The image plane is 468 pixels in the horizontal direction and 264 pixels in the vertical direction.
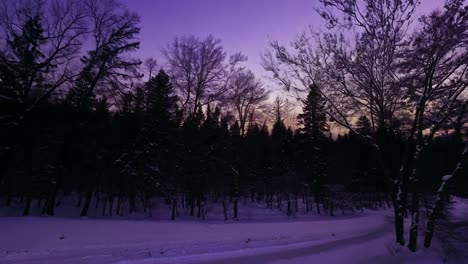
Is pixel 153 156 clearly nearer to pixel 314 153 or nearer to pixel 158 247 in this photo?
pixel 158 247

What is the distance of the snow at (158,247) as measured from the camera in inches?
375

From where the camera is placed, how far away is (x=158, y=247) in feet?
38.0

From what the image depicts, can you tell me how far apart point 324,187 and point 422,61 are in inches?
1200

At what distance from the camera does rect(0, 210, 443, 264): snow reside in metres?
9.52

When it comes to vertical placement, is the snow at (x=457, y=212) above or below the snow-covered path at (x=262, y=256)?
above

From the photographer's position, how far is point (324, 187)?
3966 cm

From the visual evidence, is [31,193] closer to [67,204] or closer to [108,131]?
[67,204]

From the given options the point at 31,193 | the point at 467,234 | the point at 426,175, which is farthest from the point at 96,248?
the point at 31,193

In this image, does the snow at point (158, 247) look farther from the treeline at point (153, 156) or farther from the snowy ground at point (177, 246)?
the treeline at point (153, 156)

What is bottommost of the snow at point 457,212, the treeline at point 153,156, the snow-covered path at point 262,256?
the snow-covered path at point 262,256

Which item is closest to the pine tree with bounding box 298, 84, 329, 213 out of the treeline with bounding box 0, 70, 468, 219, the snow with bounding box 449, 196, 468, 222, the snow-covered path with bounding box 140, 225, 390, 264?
the treeline with bounding box 0, 70, 468, 219

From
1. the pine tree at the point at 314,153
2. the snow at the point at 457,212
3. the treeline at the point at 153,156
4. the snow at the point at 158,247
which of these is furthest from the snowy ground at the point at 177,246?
the pine tree at the point at 314,153

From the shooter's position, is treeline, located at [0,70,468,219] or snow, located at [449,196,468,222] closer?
snow, located at [449,196,468,222]

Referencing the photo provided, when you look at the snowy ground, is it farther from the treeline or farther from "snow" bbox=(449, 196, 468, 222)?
the treeline
